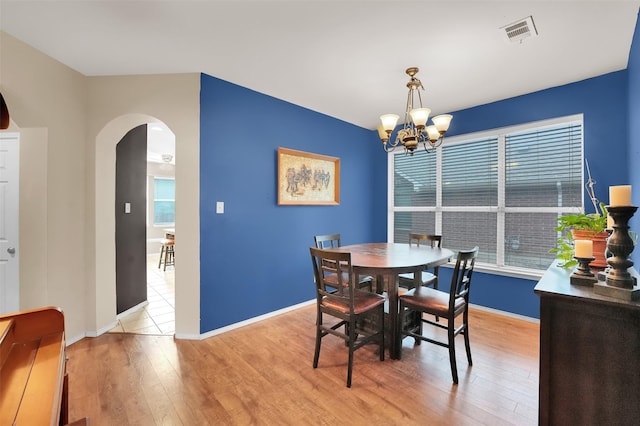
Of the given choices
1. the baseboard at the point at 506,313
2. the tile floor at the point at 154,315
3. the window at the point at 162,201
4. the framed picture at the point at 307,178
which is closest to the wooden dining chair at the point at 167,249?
the tile floor at the point at 154,315

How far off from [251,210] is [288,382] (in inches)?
68.3

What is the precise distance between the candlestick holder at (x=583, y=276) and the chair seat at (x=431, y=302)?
0.87m

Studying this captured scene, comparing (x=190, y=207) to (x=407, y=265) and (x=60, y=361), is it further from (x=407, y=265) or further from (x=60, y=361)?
(x=407, y=265)

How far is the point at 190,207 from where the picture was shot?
8.70 feet

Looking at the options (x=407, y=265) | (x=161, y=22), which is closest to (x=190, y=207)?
(x=161, y=22)

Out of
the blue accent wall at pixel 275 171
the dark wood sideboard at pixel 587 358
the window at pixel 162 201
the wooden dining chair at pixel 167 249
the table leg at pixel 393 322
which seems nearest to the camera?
the dark wood sideboard at pixel 587 358

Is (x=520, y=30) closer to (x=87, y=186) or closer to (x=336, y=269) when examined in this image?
(x=336, y=269)

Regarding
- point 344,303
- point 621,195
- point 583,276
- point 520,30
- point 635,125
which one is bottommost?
point 344,303

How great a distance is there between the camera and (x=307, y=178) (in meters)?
3.63

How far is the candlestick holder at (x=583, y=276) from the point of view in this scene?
1270 mm

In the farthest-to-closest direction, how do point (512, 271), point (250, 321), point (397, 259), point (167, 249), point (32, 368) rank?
point (167, 249)
point (512, 271)
point (250, 321)
point (397, 259)
point (32, 368)

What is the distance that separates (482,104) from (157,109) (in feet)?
12.2

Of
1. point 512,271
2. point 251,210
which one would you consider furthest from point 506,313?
point 251,210

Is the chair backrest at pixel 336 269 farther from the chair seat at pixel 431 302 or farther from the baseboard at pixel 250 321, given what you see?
the baseboard at pixel 250 321
